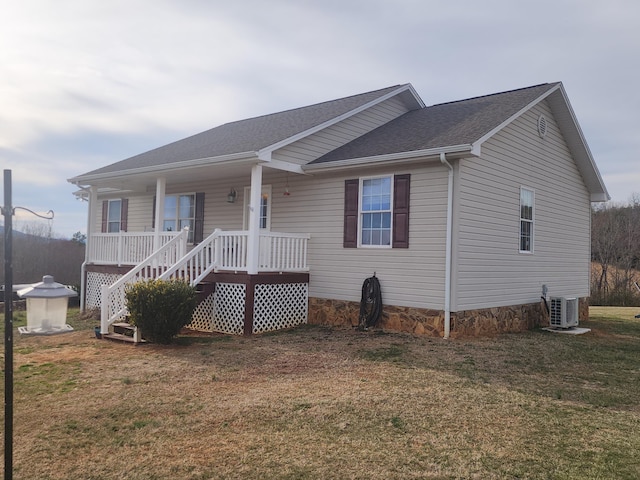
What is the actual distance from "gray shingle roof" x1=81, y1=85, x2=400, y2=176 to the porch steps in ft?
12.6

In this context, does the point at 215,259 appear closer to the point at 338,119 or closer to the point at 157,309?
the point at 157,309

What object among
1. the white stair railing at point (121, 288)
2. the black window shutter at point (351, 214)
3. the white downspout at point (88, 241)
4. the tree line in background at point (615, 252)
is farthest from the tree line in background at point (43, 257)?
the tree line in background at point (615, 252)

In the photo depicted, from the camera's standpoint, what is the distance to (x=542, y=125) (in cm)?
1195

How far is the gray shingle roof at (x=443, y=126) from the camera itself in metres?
9.68

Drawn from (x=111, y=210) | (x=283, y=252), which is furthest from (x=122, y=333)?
(x=111, y=210)

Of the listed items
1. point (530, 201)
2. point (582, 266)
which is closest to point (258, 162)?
point (530, 201)

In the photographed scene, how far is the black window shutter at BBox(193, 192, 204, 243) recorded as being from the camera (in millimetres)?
13859

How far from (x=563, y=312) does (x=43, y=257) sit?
23.3m

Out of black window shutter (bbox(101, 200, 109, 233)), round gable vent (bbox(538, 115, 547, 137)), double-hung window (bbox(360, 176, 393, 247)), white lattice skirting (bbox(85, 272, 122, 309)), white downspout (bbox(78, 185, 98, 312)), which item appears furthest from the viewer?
black window shutter (bbox(101, 200, 109, 233))

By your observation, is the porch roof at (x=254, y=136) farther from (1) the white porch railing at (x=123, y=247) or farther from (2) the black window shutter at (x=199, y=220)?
(1) the white porch railing at (x=123, y=247)

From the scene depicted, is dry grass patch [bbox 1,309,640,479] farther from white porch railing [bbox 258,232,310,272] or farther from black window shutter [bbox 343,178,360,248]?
black window shutter [bbox 343,178,360,248]

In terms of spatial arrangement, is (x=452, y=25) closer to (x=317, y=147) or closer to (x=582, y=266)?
(x=317, y=147)

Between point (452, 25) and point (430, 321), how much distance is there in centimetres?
609

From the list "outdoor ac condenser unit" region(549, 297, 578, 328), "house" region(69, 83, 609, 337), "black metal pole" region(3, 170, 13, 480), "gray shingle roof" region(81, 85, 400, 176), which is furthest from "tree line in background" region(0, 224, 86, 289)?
"black metal pole" region(3, 170, 13, 480)
